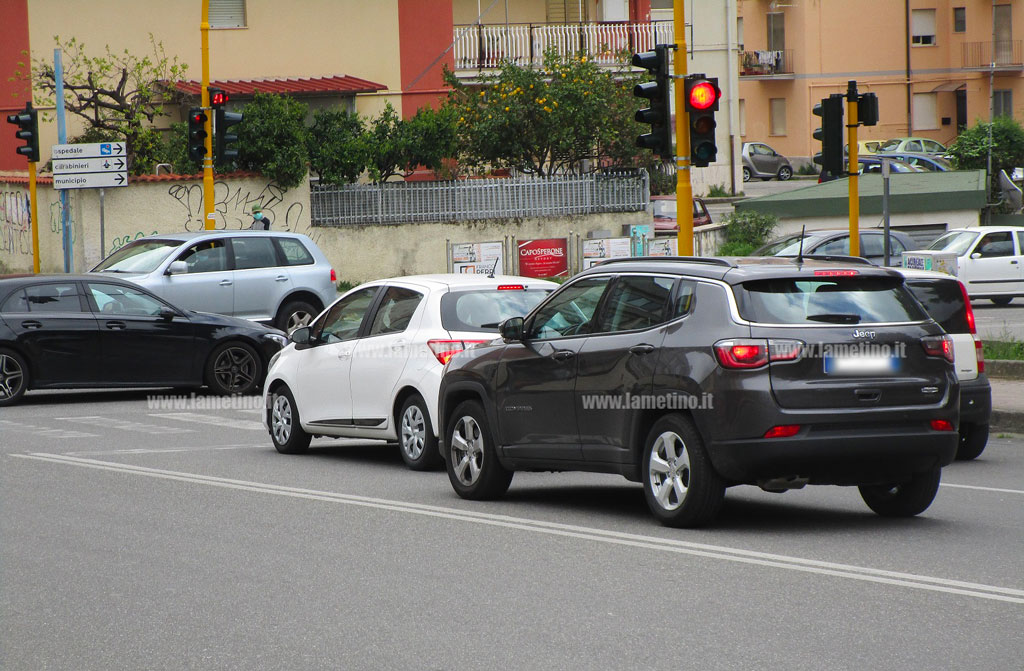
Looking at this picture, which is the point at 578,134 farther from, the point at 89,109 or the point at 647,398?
the point at 647,398

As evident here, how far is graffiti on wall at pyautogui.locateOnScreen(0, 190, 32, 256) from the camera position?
108 ft

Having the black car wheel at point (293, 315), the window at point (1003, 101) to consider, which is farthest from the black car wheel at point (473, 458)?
the window at point (1003, 101)

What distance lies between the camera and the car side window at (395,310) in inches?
462

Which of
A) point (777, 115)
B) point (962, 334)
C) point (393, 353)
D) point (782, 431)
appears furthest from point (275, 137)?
point (777, 115)

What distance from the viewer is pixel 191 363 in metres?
17.6

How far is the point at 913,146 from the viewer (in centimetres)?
6059

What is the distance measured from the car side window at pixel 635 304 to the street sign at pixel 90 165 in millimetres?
20007

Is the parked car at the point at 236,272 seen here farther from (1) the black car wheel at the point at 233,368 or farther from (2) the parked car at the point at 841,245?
(2) the parked car at the point at 841,245

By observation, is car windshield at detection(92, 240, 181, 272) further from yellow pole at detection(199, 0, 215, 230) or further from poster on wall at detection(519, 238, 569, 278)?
poster on wall at detection(519, 238, 569, 278)

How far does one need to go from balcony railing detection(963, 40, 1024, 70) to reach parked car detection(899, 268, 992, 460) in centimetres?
5658

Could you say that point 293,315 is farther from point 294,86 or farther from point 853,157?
point 294,86

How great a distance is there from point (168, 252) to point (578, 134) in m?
17.2

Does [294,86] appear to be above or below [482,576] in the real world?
above

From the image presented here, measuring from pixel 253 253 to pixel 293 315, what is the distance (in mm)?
1093
